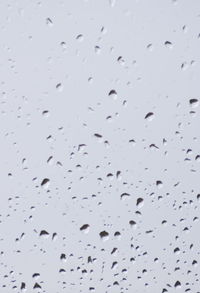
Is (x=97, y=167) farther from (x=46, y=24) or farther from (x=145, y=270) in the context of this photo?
(x=46, y=24)

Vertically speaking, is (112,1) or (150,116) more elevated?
(112,1)

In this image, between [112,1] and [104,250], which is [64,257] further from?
[112,1]

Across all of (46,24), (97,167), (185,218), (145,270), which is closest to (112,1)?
(46,24)

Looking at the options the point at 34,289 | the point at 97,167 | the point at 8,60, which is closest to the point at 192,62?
the point at 97,167

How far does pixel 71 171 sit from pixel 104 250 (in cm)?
24

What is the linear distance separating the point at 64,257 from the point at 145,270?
24cm

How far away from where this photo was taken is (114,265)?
1.05 m

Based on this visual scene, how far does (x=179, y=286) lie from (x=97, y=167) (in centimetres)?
42

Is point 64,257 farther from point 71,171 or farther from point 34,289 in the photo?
point 71,171

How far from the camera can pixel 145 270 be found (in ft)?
3.48

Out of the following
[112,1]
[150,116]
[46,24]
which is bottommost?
[150,116]

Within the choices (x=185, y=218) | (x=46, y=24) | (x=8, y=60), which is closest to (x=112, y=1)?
(x=46, y=24)

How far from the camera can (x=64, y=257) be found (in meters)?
1.04

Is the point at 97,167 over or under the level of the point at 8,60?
under
